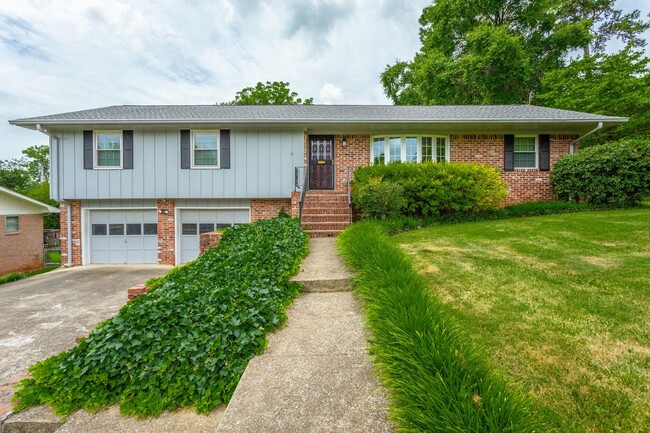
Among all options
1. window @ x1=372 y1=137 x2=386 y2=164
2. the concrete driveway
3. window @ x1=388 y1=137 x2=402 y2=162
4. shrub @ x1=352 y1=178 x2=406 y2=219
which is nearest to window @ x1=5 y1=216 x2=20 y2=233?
the concrete driveway

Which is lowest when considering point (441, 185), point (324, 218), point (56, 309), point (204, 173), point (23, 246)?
point (56, 309)

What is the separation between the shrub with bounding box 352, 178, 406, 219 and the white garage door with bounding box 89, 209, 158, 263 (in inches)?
289

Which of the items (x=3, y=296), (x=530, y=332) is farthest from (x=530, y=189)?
(x=3, y=296)

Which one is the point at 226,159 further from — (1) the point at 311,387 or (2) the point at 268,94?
(2) the point at 268,94

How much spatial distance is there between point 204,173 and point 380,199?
5925 mm

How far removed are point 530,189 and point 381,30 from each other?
10715mm

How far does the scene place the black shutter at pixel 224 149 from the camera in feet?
30.8

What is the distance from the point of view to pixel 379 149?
33.3 feet

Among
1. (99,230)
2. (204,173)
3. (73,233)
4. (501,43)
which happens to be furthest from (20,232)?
(501,43)

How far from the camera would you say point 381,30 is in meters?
14.6

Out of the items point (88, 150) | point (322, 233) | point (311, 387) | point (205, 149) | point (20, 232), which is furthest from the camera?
point (20, 232)

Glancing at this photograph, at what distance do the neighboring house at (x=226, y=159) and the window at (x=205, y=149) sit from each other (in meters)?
0.03

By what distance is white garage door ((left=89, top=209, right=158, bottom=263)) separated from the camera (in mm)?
9891

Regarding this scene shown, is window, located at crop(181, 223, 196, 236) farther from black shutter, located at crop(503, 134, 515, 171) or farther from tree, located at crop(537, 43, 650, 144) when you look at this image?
tree, located at crop(537, 43, 650, 144)
